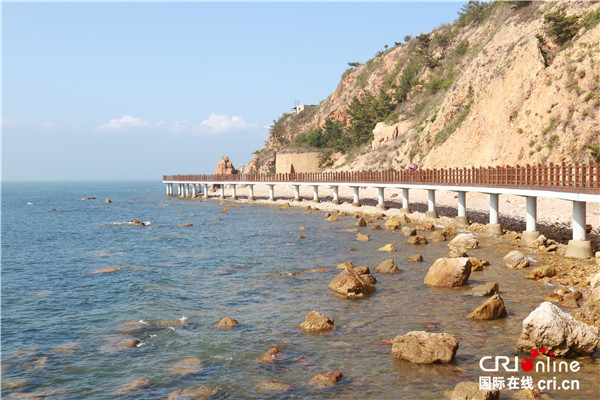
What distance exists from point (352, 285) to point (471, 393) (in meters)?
9.31

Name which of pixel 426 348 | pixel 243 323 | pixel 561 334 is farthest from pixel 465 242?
pixel 426 348

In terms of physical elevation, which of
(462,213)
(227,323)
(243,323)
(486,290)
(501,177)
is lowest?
(243,323)

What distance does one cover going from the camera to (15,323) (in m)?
18.5

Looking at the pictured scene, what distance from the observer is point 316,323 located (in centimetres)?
1600

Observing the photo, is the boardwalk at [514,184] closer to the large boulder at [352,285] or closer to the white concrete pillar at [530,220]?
the white concrete pillar at [530,220]

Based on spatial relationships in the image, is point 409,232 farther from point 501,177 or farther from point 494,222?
point 501,177

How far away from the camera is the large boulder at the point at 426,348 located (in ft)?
41.9

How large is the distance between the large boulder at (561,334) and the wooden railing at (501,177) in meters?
11.1

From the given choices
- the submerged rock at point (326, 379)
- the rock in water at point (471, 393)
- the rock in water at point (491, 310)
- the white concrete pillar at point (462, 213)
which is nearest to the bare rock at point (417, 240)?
the white concrete pillar at point (462, 213)

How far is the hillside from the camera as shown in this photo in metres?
42.2

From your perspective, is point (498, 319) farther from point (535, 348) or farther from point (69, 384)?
point (69, 384)

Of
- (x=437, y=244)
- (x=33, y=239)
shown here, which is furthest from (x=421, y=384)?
(x=33, y=239)

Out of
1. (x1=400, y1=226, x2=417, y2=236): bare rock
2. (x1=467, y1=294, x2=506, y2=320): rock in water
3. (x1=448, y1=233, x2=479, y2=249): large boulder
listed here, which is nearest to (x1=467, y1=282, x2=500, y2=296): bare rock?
(x1=467, y1=294, x2=506, y2=320): rock in water

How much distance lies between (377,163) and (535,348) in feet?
211
